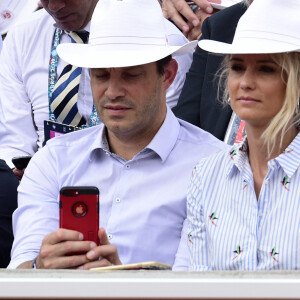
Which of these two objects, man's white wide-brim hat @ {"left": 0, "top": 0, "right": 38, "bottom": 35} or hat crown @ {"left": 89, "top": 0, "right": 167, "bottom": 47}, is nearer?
hat crown @ {"left": 89, "top": 0, "right": 167, "bottom": 47}

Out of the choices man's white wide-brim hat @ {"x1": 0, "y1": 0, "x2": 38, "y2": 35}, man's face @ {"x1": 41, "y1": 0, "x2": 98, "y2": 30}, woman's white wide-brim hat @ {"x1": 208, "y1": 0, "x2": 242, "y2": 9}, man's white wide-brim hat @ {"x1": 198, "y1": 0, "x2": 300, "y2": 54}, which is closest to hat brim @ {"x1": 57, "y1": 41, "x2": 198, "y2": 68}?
man's white wide-brim hat @ {"x1": 198, "y1": 0, "x2": 300, "y2": 54}

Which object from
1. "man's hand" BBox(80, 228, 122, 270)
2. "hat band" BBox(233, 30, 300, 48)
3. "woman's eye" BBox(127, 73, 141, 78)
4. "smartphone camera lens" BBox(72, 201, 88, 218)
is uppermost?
"hat band" BBox(233, 30, 300, 48)

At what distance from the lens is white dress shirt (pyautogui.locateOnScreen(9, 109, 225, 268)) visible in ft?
8.46

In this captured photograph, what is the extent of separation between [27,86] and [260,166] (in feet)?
6.39

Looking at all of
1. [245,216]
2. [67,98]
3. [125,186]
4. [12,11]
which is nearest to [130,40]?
[125,186]

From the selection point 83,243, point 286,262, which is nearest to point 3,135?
point 83,243

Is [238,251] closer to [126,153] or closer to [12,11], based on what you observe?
[126,153]

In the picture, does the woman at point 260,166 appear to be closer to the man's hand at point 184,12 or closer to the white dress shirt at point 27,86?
the white dress shirt at point 27,86

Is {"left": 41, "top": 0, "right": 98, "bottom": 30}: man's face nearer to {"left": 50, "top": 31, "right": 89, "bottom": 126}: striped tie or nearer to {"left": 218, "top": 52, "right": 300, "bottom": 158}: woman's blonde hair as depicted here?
{"left": 50, "top": 31, "right": 89, "bottom": 126}: striped tie

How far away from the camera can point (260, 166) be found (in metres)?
2.26

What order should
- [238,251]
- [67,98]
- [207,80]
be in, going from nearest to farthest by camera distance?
1. [238,251]
2. [207,80]
3. [67,98]

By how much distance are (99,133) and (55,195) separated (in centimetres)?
27

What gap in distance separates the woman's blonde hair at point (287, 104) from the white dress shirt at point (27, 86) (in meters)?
1.53

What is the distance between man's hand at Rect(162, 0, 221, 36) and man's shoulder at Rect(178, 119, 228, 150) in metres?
1.19
